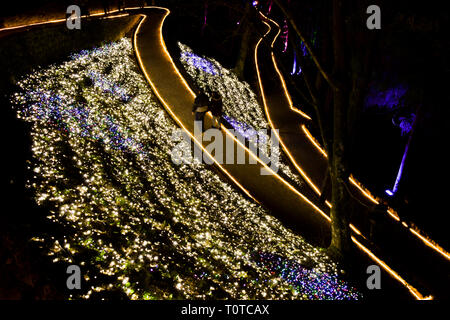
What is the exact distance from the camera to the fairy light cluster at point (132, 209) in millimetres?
4186

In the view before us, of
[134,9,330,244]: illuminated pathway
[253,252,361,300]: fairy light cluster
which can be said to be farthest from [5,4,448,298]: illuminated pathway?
[253,252,361,300]: fairy light cluster

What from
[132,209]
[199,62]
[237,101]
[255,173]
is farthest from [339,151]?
[199,62]

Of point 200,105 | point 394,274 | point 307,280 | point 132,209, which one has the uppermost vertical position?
point 200,105

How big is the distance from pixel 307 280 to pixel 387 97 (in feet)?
46.5

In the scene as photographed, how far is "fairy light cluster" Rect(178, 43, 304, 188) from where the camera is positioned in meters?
11.7

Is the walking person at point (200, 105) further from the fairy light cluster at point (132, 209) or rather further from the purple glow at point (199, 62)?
the purple glow at point (199, 62)

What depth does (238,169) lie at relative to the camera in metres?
9.09

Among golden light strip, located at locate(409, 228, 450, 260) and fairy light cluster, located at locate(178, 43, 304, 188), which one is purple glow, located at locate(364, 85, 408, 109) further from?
golden light strip, located at locate(409, 228, 450, 260)

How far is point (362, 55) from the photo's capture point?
215 inches

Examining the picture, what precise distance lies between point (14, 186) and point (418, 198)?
1643 cm

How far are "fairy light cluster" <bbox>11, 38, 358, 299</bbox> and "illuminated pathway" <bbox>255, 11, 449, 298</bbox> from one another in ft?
9.80

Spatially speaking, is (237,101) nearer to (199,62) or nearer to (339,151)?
(199,62)

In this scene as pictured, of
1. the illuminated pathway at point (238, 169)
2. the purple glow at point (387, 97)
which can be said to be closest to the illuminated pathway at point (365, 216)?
the illuminated pathway at point (238, 169)

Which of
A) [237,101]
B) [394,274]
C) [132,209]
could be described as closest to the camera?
[132,209]
